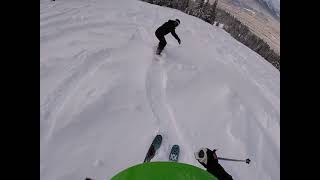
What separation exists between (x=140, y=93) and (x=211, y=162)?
784mm

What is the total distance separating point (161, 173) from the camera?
8.48ft

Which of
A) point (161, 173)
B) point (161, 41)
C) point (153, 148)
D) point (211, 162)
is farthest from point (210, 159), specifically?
point (161, 41)

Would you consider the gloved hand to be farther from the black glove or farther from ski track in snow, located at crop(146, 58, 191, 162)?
ski track in snow, located at crop(146, 58, 191, 162)

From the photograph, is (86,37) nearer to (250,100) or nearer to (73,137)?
(73,137)

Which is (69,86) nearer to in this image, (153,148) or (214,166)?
(153,148)

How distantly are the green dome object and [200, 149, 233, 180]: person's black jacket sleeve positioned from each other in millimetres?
555

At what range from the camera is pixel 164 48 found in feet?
12.2

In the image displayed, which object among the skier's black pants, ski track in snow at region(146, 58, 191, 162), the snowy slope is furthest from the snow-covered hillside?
ski track in snow at region(146, 58, 191, 162)

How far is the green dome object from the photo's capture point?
101 inches

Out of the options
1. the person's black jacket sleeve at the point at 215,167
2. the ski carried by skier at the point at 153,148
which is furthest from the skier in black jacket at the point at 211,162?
the ski carried by skier at the point at 153,148

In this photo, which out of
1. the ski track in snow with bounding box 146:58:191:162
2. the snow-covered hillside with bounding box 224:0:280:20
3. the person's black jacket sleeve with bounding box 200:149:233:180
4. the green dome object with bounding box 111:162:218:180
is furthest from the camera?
the snow-covered hillside with bounding box 224:0:280:20

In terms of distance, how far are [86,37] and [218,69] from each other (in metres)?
1.14
